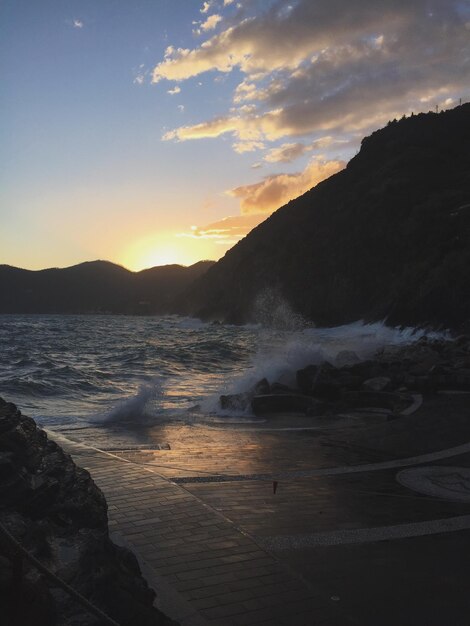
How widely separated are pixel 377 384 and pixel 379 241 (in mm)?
74509

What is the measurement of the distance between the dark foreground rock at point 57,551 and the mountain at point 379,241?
4505cm

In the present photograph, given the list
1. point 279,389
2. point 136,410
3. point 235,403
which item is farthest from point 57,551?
point 279,389

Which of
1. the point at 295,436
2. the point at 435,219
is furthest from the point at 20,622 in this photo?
the point at 435,219

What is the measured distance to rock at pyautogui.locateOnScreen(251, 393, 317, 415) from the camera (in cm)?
1519

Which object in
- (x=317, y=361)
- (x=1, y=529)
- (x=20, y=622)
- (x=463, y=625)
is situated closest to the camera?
(x=20, y=622)

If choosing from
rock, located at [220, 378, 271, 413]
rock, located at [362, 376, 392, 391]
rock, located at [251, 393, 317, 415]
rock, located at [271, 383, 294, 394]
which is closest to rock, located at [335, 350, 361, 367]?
rock, located at [362, 376, 392, 391]

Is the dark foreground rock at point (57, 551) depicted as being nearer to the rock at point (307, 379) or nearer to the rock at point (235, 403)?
the rock at point (235, 403)

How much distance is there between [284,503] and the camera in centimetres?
654

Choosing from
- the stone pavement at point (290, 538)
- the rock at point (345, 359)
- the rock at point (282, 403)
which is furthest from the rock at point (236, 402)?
the rock at point (345, 359)

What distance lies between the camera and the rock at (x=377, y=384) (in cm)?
1620

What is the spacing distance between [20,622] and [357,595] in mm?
2637

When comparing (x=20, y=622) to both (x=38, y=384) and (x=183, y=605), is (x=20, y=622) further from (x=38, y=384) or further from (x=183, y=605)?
(x=38, y=384)

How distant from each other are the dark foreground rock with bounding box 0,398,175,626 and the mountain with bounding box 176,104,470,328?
45054 mm

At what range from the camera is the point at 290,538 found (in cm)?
545
